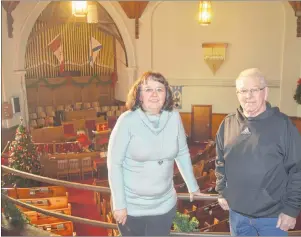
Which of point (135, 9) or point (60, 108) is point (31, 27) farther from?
point (60, 108)

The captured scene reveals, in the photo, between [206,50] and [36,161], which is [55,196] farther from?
[206,50]

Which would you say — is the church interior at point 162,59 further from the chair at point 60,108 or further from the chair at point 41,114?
the chair at point 60,108

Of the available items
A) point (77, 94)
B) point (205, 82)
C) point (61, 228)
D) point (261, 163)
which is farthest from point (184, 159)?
point (77, 94)

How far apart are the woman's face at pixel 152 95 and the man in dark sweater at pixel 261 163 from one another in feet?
1.37

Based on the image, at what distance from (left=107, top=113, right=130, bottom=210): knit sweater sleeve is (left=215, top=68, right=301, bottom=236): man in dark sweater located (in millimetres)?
564

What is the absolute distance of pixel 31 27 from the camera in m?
11.4

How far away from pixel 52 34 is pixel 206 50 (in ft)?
17.6

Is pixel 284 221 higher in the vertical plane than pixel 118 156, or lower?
lower

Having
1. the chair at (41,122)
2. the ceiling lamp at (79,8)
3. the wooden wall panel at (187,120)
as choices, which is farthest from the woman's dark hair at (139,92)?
the chair at (41,122)

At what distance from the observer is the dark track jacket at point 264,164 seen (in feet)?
6.46

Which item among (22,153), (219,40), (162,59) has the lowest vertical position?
(22,153)

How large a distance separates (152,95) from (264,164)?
0.67 m

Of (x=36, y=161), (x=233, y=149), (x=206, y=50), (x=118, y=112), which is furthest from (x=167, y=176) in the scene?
(x=118, y=112)

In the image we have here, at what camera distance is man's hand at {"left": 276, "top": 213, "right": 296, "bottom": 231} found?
1995 millimetres
